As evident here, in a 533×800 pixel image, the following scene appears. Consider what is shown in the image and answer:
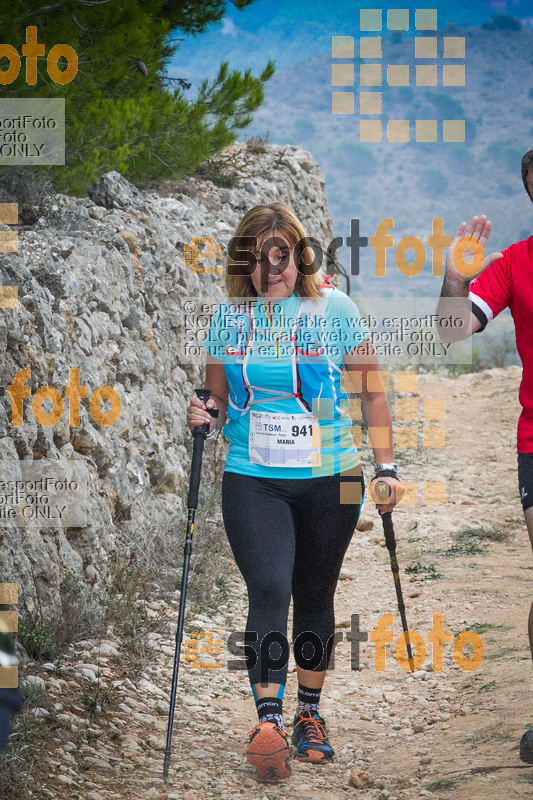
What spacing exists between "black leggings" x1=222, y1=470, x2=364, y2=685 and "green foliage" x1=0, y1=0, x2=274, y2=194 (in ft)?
13.8

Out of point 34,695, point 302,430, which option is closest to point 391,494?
point 302,430

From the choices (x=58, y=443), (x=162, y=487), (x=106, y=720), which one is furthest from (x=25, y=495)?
(x=162, y=487)

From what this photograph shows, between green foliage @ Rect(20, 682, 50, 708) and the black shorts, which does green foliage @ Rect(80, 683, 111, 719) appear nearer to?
green foliage @ Rect(20, 682, 50, 708)

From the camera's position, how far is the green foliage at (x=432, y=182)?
258 ft

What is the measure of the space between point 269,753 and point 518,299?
2115 millimetres

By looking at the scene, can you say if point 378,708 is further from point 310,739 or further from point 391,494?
point 391,494

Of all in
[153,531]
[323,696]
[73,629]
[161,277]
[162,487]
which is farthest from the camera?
[161,277]

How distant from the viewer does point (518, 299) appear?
11.2ft

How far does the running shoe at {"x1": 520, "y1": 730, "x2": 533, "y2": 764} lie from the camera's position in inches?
137

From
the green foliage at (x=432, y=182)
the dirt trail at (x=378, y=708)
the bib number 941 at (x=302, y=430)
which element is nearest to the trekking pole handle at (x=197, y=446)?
the bib number 941 at (x=302, y=430)

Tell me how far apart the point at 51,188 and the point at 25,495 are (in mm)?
3438

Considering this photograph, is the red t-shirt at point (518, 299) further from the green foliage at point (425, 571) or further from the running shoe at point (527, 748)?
the green foliage at point (425, 571)

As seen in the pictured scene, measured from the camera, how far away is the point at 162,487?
278 inches

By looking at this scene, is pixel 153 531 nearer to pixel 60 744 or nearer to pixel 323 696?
pixel 323 696
